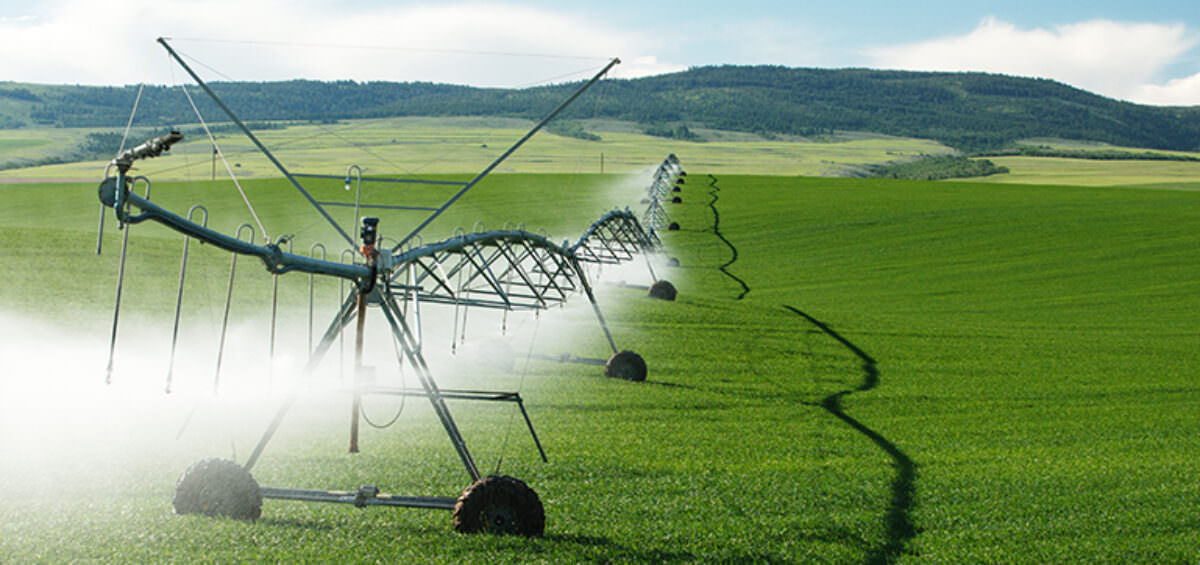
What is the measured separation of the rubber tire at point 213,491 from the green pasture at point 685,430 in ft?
0.69

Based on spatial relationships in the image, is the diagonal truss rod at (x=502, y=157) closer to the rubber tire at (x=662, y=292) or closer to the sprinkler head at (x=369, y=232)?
the sprinkler head at (x=369, y=232)

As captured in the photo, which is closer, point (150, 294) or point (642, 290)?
point (150, 294)

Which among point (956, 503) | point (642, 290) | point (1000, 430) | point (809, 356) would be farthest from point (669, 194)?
point (956, 503)

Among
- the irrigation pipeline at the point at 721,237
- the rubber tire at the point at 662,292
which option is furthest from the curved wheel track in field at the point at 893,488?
the irrigation pipeline at the point at 721,237

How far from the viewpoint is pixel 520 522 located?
7.68 m

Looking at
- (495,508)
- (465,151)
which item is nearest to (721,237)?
(495,508)

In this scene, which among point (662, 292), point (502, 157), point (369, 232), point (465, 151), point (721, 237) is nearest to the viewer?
point (369, 232)

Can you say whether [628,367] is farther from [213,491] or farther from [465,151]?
[465,151]

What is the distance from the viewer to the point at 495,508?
7.62m

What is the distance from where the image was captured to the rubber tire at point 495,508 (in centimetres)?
761

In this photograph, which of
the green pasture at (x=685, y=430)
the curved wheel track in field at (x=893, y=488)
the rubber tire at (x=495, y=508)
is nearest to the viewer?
the rubber tire at (x=495, y=508)

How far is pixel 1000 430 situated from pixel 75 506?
1293 centimetres

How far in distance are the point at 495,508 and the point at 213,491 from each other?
8.40 feet

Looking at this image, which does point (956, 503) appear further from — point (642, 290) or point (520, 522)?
point (642, 290)
